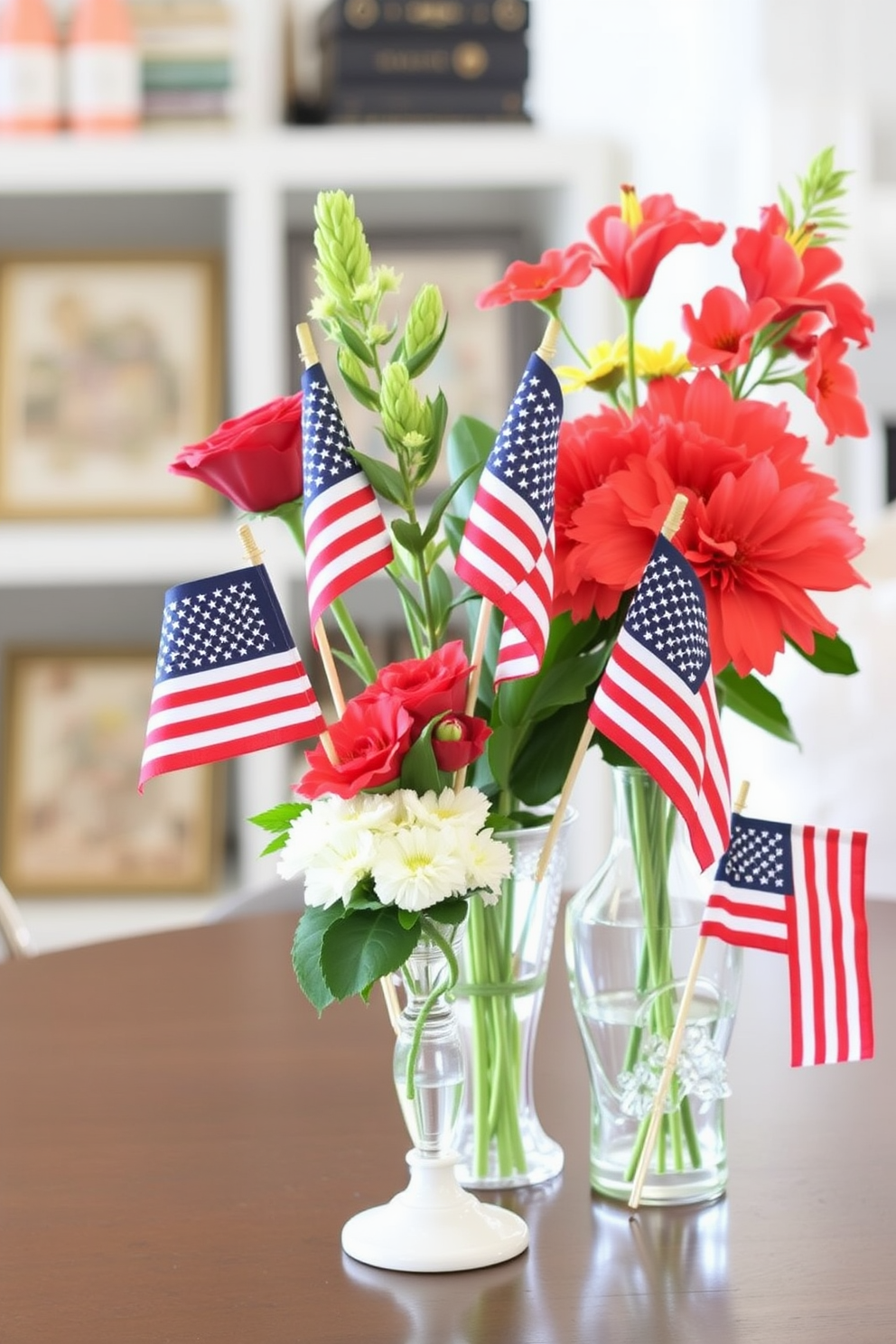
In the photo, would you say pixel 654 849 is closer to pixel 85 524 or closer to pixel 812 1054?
pixel 812 1054

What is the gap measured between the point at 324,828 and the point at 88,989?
2.14 ft

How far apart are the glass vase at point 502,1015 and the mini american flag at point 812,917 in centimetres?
10

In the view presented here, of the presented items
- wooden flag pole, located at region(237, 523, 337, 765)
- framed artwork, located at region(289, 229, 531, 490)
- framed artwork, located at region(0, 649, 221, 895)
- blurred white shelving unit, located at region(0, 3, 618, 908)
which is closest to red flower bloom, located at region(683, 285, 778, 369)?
wooden flag pole, located at region(237, 523, 337, 765)

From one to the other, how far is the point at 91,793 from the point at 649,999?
220 cm

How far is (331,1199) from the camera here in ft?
2.87

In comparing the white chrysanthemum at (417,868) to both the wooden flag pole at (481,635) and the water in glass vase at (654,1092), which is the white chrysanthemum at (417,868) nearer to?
the wooden flag pole at (481,635)

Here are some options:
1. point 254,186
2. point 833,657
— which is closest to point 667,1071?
point 833,657

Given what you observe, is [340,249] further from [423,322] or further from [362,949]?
[362,949]

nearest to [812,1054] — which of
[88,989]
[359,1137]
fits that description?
[359,1137]

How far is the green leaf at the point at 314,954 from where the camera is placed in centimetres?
73

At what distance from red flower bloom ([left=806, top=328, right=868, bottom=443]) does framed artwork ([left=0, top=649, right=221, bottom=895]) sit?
211 centimetres

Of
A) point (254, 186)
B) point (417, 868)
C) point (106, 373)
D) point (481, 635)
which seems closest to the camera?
point (417, 868)

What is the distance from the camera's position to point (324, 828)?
726 mm

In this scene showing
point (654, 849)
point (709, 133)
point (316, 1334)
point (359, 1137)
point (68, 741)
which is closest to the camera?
point (316, 1334)
